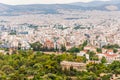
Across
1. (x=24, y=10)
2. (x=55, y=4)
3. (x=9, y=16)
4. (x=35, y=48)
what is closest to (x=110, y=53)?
(x=35, y=48)

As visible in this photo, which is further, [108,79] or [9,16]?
[9,16]

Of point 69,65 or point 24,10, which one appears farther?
point 24,10

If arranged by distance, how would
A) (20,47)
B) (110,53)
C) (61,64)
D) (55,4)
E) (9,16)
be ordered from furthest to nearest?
1. (55,4)
2. (9,16)
3. (20,47)
4. (110,53)
5. (61,64)

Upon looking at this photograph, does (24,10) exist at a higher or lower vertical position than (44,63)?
lower

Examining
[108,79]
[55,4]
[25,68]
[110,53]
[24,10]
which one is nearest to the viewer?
[108,79]

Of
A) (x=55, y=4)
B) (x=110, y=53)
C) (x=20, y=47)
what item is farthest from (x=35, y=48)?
(x=55, y=4)

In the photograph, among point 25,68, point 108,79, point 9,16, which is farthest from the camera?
point 9,16

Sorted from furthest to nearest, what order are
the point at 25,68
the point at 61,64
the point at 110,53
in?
the point at 110,53, the point at 61,64, the point at 25,68

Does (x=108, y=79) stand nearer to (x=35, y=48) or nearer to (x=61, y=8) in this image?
(x=35, y=48)

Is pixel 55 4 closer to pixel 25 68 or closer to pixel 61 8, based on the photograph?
pixel 61 8
